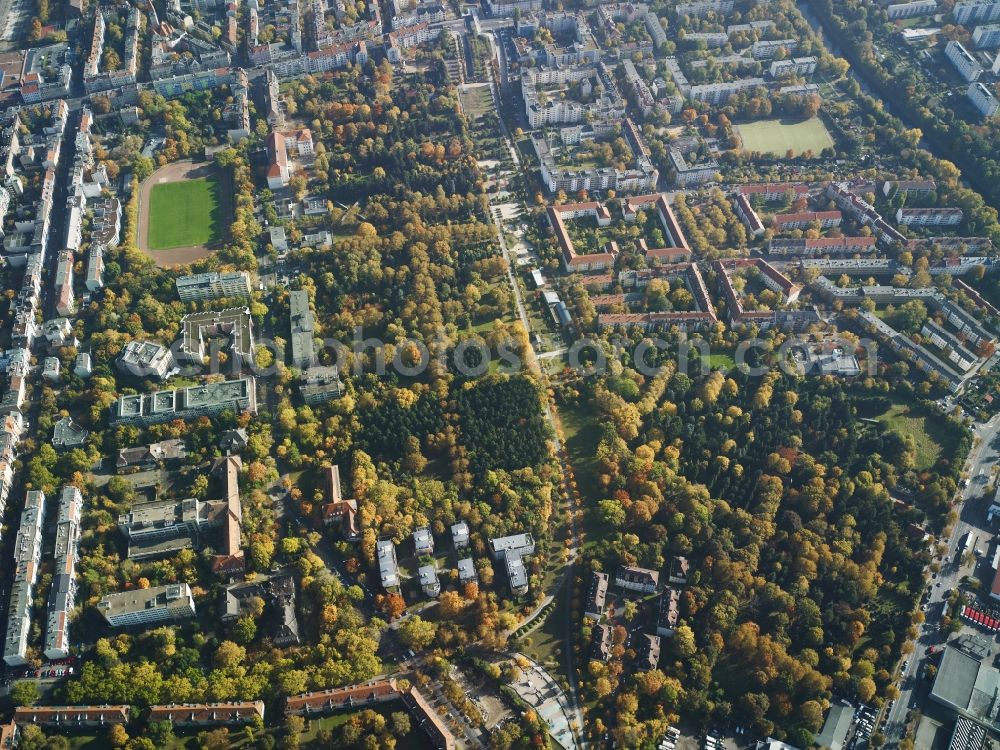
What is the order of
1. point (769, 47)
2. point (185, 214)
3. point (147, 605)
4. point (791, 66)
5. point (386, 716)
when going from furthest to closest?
1. point (769, 47)
2. point (791, 66)
3. point (185, 214)
4. point (147, 605)
5. point (386, 716)

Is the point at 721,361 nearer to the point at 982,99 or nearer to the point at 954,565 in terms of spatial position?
the point at 954,565

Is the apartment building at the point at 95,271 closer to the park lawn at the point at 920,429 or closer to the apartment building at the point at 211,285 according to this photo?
the apartment building at the point at 211,285

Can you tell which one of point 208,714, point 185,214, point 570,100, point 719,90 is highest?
point 719,90

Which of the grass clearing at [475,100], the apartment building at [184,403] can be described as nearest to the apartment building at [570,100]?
the grass clearing at [475,100]

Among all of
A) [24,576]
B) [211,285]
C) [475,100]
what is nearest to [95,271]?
[211,285]

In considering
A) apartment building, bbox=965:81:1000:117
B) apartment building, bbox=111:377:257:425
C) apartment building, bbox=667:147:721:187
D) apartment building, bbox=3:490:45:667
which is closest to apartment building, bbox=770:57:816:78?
apartment building, bbox=965:81:1000:117

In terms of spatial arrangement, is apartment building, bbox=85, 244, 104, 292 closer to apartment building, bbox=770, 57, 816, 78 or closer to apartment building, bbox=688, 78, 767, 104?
apartment building, bbox=688, 78, 767, 104

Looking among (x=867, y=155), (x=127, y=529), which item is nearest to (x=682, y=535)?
(x=127, y=529)

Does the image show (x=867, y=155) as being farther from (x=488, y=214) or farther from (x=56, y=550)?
(x=56, y=550)
